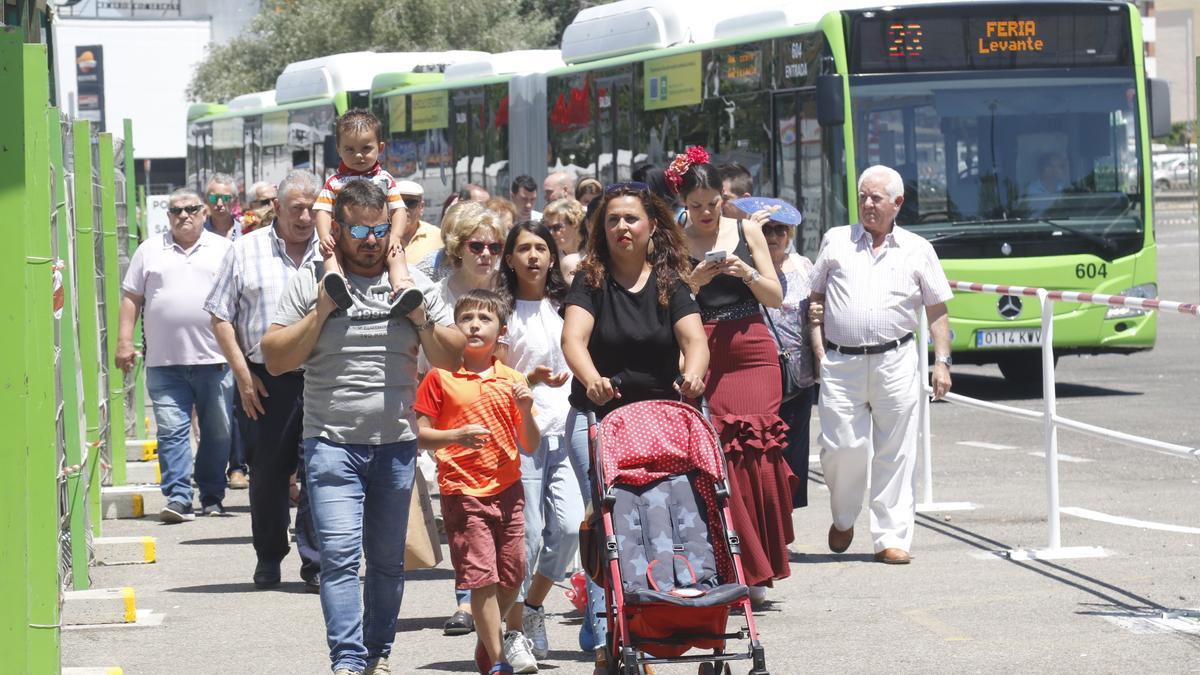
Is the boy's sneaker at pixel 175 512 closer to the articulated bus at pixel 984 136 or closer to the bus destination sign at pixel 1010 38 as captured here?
the articulated bus at pixel 984 136

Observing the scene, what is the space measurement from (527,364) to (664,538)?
1.49 meters

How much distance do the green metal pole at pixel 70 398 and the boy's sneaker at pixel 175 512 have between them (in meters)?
2.30

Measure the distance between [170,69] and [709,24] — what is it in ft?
222

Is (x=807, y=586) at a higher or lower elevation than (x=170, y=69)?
lower

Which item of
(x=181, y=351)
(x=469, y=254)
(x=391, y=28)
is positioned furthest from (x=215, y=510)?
(x=391, y=28)

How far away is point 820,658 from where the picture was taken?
302 inches

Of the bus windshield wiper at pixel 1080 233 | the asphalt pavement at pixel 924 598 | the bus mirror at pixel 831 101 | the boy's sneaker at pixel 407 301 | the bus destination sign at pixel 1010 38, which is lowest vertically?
the asphalt pavement at pixel 924 598

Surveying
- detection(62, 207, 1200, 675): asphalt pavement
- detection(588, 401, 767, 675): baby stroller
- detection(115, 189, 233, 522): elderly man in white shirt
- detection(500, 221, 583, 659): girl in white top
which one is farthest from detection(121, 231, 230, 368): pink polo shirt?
detection(588, 401, 767, 675): baby stroller

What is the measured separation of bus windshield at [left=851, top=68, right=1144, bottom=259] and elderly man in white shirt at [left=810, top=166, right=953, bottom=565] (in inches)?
272

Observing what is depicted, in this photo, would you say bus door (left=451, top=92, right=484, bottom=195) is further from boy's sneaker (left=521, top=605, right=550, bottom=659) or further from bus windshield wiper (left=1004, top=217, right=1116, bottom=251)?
boy's sneaker (left=521, top=605, right=550, bottom=659)

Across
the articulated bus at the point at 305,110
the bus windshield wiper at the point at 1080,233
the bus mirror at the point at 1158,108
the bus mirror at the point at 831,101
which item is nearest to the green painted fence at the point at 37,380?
the bus mirror at the point at 831,101

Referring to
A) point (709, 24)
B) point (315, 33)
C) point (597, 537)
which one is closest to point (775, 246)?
point (597, 537)

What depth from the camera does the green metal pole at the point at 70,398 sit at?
9.22m

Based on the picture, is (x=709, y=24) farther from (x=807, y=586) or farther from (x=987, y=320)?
(x=807, y=586)
